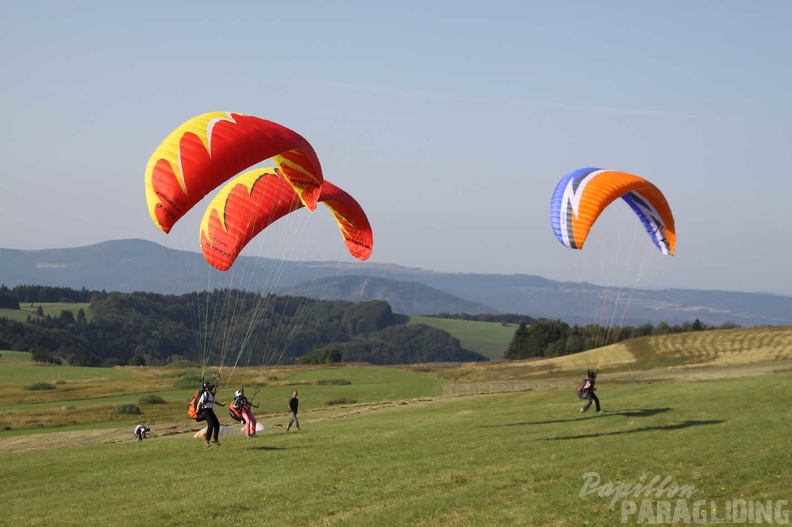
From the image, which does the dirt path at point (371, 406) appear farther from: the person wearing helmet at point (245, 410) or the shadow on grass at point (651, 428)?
the shadow on grass at point (651, 428)

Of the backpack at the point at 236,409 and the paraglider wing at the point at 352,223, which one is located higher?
the paraglider wing at the point at 352,223

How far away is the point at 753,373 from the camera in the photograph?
4781 cm

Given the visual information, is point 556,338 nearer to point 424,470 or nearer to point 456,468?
point 456,468

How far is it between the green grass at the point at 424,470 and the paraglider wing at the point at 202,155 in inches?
283

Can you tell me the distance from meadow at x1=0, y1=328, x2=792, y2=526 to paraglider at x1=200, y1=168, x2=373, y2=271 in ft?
22.3

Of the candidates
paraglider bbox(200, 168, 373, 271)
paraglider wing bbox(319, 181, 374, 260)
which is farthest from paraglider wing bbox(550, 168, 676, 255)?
paraglider bbox(200, 168, 373, 271)

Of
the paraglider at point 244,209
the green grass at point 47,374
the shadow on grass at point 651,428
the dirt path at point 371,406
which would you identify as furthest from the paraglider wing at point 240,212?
the green grass at point 47,374

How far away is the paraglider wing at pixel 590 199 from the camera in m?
28.9

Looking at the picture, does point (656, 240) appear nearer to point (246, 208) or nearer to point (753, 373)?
point (246, 208)

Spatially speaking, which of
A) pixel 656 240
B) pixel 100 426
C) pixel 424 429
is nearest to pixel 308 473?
pixel 424 429

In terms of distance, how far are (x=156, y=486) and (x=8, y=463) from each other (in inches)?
318

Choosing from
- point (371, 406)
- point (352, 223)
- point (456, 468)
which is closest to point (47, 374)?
point (371, 406)

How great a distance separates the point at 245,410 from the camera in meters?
27.5

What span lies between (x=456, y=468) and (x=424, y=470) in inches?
31.7
